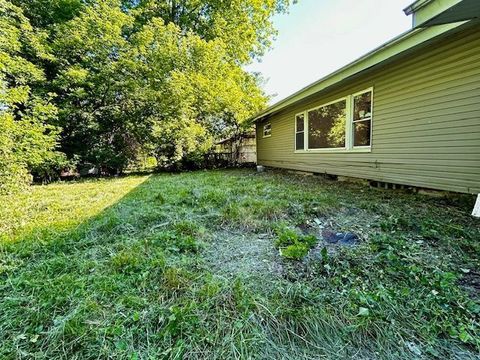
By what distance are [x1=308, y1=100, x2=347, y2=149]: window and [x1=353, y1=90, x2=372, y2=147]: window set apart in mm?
356

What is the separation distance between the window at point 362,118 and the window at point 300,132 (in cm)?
255

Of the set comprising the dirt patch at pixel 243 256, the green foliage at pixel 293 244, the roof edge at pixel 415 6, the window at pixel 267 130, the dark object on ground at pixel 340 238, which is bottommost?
the dirt patch at pixel 243 256

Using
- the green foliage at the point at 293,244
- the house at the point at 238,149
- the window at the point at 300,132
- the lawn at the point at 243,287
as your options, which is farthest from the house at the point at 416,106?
the house at the point at 238,149

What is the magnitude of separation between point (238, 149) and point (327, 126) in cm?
701

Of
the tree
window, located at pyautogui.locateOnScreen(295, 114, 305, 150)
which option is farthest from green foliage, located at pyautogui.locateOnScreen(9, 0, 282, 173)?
window, located at pyautogui.locateOnScreen(295, 114, 305, 150)

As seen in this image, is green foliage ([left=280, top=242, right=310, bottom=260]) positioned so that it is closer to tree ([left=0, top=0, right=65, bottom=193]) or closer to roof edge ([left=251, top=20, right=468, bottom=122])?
roof edge ([left=251, top=20, right=468, bottom=122])

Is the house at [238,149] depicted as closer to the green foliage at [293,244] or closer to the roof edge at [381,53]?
the roof edge at [381,53]

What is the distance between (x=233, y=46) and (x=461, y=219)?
14966 mm

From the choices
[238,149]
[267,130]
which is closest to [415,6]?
[267,130]

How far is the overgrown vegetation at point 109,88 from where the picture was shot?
779cm

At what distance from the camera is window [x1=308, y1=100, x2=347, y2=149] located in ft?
21.5

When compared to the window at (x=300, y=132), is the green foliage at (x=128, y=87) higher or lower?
higher

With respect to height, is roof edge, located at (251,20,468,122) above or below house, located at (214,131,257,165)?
above

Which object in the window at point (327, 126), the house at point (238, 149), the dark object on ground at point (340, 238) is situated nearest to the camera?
the dark object on ground at point (340, 238)
